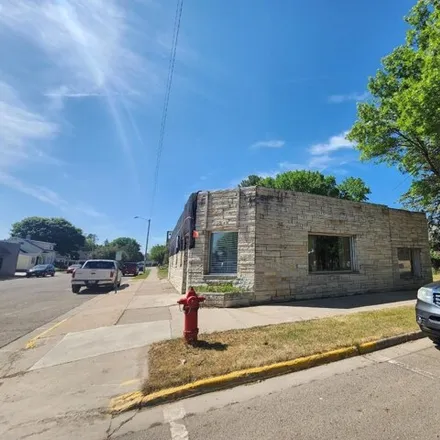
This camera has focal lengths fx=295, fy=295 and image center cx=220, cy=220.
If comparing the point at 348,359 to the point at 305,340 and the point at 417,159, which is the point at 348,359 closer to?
the point at 305,340

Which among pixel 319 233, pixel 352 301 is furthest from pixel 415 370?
pixel 319 233

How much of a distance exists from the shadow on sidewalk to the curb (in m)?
4.27

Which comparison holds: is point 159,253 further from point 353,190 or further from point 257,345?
point 257,345

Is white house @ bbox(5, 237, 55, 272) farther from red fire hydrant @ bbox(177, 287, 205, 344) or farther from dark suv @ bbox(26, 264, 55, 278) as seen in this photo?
red fire hydrant @ bbox(177, 287, 205, 344)

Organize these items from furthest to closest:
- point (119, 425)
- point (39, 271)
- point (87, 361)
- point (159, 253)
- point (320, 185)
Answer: point (159, 253)
point (39, 271)
point (320, 185)
point (87, 361)
point (119, 425)

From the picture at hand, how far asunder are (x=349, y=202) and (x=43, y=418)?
487 inches

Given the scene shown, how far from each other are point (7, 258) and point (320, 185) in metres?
40.2

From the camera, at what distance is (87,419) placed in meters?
3.38

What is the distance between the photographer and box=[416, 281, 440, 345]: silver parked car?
5090 mm

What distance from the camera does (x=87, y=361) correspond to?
507cm

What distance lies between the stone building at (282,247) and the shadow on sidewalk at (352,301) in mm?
409

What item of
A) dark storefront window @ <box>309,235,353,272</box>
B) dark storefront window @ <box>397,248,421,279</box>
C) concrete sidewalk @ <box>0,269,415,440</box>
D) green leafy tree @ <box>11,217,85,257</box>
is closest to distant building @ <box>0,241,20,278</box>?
concrete sidewalk @ <box>0,269,415,440</box>

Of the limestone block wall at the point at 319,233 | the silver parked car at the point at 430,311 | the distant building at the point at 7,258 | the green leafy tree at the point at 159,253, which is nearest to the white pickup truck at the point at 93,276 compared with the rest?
the limestone block wall at the point at 319,233

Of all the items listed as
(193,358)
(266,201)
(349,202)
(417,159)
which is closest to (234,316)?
(193,358)
